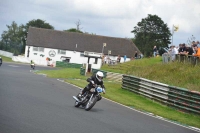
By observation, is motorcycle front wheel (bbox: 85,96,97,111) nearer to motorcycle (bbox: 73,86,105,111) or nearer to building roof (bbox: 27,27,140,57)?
motorcycle (bbox: 73,86,105,111)

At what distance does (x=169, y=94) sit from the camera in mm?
21844

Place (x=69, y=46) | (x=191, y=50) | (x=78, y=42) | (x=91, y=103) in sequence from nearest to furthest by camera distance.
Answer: (x=91, y=103) < (x=191, y=50) < (x=69, y=46) < (x=78, y=42)

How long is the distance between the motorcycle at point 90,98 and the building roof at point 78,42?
8254cm

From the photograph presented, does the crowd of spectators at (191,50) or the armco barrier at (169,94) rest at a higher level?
the crowd of spectators at (191,50)

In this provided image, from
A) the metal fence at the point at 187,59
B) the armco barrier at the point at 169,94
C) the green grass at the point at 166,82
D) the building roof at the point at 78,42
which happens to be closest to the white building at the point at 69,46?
the building roof at the point at 78,42

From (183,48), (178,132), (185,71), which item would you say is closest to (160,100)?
(185,71)

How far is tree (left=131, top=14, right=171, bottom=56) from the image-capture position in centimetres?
10206

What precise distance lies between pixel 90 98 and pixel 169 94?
7.13 meters

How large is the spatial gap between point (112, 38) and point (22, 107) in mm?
89701

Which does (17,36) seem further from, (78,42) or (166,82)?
(166,82)

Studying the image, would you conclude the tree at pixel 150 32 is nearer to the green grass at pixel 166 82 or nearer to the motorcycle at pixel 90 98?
the green grass at pixel 166 82

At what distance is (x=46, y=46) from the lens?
326 ft

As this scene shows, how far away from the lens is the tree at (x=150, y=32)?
335 ft

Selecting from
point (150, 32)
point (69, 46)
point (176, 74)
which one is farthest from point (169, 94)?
point (150, 32)
